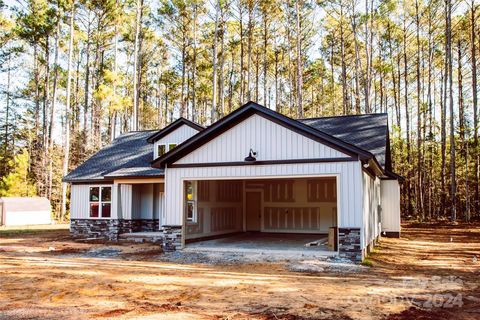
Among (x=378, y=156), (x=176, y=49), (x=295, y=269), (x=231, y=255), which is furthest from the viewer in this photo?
(x=176, y=49)

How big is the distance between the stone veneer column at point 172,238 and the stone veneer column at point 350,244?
481 centimetres

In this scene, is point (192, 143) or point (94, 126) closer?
point (192, 143)

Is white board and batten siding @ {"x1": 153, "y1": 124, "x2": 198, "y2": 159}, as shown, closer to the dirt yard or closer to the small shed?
the dirt yard

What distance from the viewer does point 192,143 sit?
1303cm

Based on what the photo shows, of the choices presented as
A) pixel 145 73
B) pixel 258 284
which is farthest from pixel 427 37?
pixel 258 284

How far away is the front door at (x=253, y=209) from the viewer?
63.2 ft

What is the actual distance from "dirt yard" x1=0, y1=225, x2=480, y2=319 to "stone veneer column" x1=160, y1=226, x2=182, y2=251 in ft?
1.19

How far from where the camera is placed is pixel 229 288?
26.7 ft

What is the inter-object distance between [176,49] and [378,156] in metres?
23.3

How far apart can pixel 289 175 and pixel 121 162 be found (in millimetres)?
10383

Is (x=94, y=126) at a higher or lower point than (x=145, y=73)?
lower

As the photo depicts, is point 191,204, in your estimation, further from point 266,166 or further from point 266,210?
point 266,210

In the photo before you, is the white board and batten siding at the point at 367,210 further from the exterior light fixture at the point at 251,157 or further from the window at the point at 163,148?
the window at the point at 163,148

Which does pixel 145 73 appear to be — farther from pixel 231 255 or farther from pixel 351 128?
pixel 231 255
